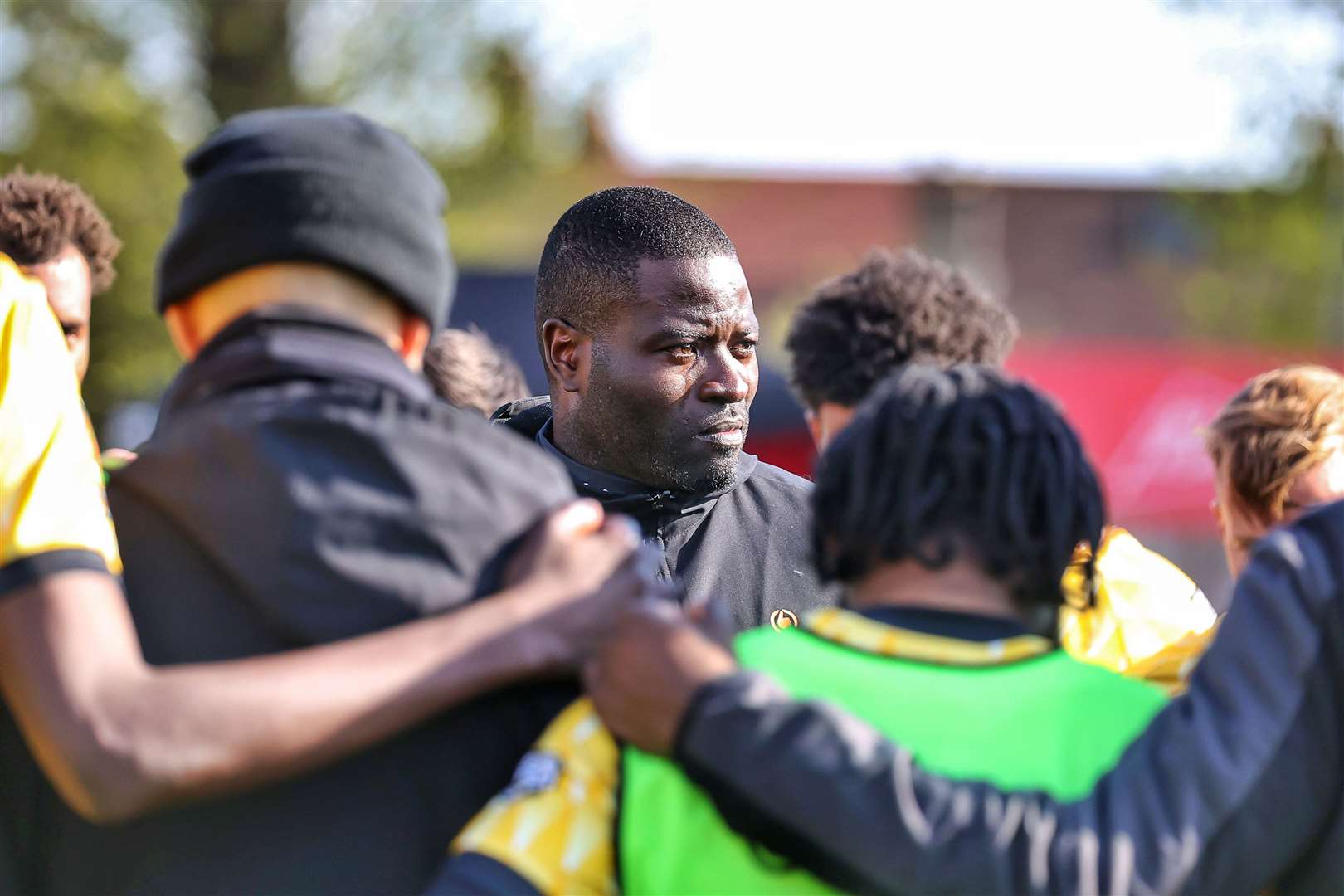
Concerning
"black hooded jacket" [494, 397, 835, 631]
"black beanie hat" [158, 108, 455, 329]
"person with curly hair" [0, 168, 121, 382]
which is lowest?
"black hooded jacket" [494, 397, 835, 631]

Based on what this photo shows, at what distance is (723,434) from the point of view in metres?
3.52

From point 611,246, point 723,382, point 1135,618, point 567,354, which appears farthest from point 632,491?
point 1135,618

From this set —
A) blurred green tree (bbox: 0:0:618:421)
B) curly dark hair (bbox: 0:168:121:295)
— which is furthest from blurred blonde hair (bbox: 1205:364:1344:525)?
blurred green tree (bbox: 0:0:618:421)

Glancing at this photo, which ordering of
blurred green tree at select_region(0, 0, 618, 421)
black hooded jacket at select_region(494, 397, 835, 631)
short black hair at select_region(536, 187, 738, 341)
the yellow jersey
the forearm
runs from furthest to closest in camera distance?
blurred green tree at select_region(0, 0, 618, 421), short black hair at select_region(536, 187, 738, 341), black hooded jacket at select_region(494, 397, 835, 631), the yellow jersey, the forearm

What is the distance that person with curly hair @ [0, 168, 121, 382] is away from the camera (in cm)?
338

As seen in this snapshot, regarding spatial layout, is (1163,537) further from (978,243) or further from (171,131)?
(978,243)

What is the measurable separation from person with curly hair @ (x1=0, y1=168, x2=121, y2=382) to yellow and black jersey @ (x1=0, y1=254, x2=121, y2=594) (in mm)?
1274

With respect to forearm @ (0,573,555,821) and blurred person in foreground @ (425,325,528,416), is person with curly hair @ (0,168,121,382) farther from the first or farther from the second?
forearm @ (0,573,555,821)

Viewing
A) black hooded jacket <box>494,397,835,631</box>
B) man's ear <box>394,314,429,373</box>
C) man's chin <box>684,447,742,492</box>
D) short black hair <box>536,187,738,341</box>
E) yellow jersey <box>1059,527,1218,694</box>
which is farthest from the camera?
short black hair <box>536,187,738,341</box>

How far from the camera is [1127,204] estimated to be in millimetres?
40156

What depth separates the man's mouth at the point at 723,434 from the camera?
11.5ft

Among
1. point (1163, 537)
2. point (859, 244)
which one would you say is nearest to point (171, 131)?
point (1163, 537)

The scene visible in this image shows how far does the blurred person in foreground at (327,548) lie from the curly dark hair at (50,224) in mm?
1643

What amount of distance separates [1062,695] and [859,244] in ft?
123
